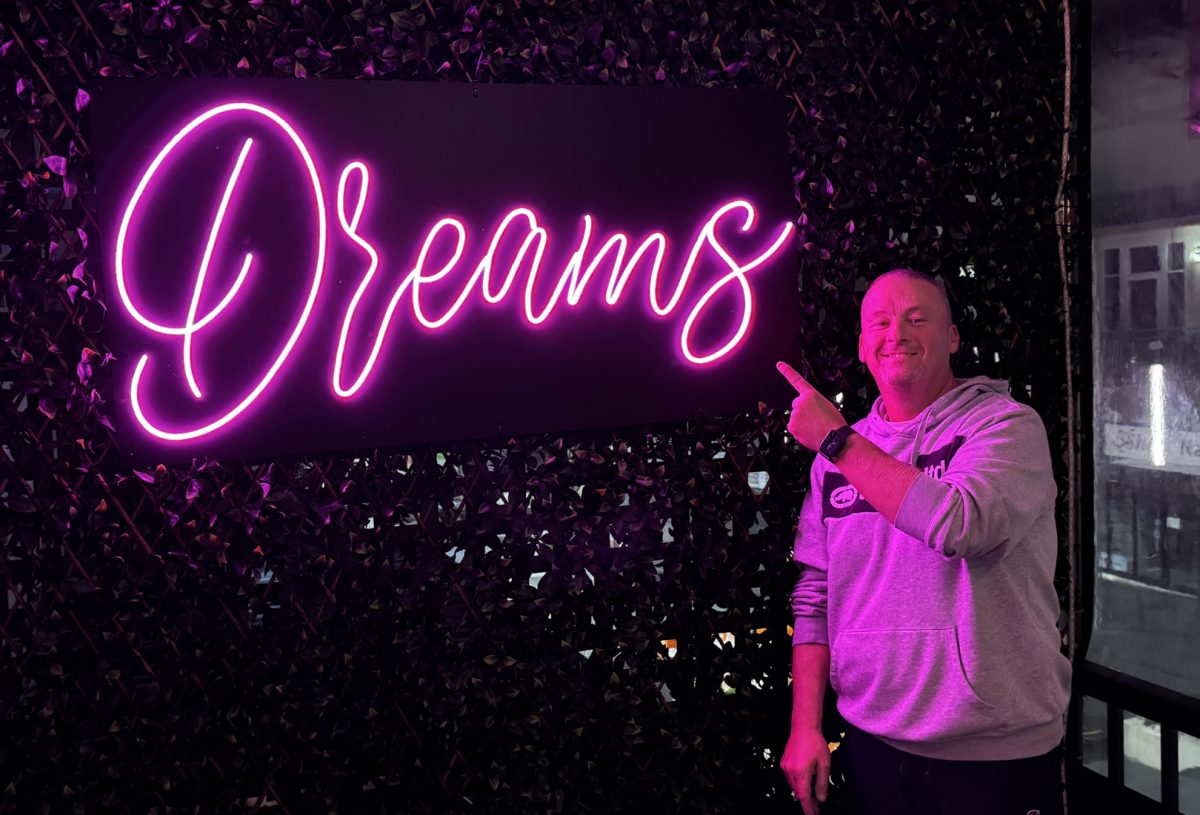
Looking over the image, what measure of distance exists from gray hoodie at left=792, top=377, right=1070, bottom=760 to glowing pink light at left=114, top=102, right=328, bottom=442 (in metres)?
1.58

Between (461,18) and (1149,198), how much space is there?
2.31 meters

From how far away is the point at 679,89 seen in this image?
258 centimetres

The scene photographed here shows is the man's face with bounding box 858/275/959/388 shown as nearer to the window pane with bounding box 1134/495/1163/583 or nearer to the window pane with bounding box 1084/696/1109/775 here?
the window pane with bounding box 1134/495/1163/583

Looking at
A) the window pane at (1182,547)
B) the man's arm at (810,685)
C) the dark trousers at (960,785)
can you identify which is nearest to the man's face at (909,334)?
the man's arm at (810,685)

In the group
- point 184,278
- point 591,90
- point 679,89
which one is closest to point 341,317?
point 184,278

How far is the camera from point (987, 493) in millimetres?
1925

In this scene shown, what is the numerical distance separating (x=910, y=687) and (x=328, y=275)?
184 centimetres

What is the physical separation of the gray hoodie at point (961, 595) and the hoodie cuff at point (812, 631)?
0.38 feet

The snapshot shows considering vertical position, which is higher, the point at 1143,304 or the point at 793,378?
the point at 1143,304

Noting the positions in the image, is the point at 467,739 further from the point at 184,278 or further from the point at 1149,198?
the point at 1149,198

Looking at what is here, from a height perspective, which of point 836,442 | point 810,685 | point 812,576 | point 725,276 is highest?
point 725,276

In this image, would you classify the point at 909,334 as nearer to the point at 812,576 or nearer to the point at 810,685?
the point at 812,576

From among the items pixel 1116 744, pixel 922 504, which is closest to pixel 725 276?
pixel 922 504

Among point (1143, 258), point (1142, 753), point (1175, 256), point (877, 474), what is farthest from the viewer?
point (1142, 753)
